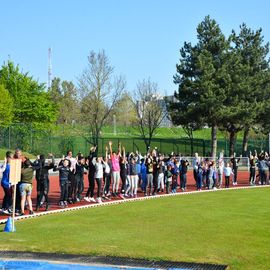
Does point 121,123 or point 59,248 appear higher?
point 121,123

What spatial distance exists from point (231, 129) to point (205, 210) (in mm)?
37301

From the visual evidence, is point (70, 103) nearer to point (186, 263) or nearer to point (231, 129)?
point (231, 129)

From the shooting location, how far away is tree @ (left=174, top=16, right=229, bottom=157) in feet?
154

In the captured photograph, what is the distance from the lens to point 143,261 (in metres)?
9.55

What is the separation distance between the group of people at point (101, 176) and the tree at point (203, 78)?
19.3 meters

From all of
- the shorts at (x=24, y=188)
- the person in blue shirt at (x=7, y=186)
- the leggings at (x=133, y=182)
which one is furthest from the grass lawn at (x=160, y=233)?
the leggings at (x=133, y=182)

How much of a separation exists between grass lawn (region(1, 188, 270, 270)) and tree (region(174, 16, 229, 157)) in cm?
2964

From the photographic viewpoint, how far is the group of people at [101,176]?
1592cm

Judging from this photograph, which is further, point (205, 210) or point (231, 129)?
point (231, 129)

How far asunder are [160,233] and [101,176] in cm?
757

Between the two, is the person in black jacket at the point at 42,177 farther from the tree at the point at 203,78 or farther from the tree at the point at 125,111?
the tree at the point at 125,111

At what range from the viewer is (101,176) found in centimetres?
1947

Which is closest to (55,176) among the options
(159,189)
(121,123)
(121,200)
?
(159,189)

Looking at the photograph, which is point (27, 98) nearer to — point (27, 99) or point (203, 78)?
point (27, 99)
